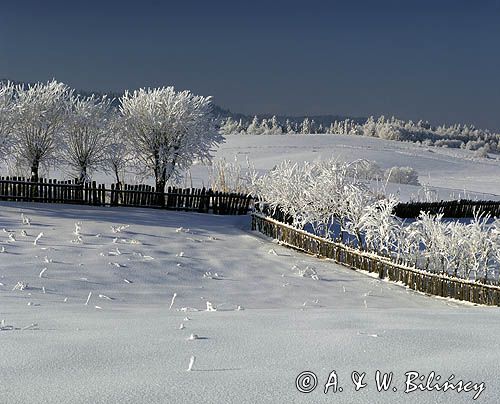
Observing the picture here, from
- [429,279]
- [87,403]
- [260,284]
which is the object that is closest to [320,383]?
[87,403]

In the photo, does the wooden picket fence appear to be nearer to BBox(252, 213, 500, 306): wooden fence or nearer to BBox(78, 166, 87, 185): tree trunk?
BBox(252, 213, 500, 306): wooden fence

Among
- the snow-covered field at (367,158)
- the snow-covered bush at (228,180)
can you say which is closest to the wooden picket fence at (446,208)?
the snow-covered bush at (228,180)

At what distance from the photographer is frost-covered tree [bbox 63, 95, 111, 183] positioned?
33.7m

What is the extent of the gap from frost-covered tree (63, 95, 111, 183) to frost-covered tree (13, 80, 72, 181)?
62cm

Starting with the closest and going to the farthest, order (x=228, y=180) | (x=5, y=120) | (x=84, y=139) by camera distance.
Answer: (x=5, y=120) → (x=84, y=139) → (x=228, y=180)

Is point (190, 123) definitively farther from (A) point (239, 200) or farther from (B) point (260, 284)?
(B) point (260, 284)

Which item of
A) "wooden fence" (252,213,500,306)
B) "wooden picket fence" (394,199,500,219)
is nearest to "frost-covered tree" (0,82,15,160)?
"wooden fence" (252,213,500,306)

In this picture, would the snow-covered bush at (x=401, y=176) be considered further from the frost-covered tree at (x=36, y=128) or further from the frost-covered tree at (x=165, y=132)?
the frost-covered tree at (x=36, y=128)

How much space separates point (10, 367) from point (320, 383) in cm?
280

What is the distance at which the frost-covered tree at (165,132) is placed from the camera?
3488 cm

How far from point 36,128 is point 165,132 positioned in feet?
23.0

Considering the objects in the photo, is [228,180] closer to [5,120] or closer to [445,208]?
[5,120]

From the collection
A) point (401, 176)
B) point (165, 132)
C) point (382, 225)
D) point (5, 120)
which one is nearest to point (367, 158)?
point (401, 176)

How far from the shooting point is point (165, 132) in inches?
1373
